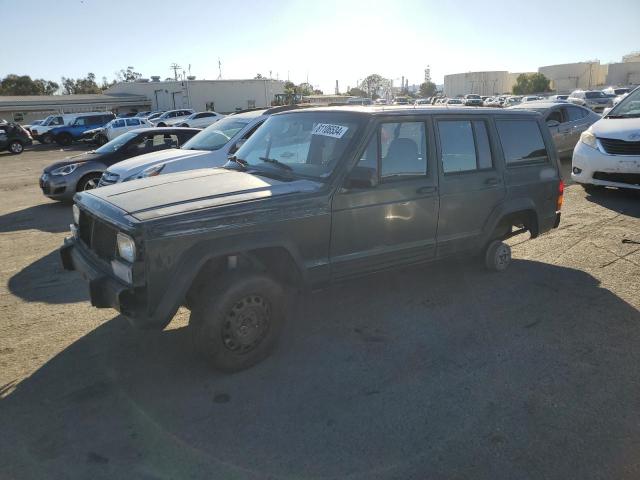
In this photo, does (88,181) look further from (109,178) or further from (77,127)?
(77,127)

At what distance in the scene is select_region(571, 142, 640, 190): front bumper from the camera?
25.5ft

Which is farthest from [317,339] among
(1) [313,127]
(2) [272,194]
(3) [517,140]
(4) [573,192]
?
(4) [573,192]

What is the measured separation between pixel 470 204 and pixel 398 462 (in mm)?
2827

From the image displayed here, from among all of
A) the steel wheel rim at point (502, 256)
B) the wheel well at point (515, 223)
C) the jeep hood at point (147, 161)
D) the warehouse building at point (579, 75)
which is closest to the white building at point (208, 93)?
the jeep hood at point (147, 161)

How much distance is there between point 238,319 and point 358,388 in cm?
97

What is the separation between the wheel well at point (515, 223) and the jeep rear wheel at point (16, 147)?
27534 millimetres

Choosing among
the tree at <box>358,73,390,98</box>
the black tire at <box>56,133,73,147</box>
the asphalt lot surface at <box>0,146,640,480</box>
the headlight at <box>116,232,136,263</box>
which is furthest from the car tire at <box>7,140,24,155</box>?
the tree at <box>358,73,390,98</box>

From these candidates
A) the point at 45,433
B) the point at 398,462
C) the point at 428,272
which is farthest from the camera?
the point at 428,272

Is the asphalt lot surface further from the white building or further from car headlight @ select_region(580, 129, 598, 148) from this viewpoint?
the white building

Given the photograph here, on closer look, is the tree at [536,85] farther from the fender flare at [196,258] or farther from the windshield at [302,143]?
the fender flare at [196,258]

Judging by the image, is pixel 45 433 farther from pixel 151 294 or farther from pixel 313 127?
pixel 313 127

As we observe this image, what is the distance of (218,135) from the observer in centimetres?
870

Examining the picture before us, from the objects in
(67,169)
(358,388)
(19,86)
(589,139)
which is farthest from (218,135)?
(19,86)

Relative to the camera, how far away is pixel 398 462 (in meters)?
2.62
